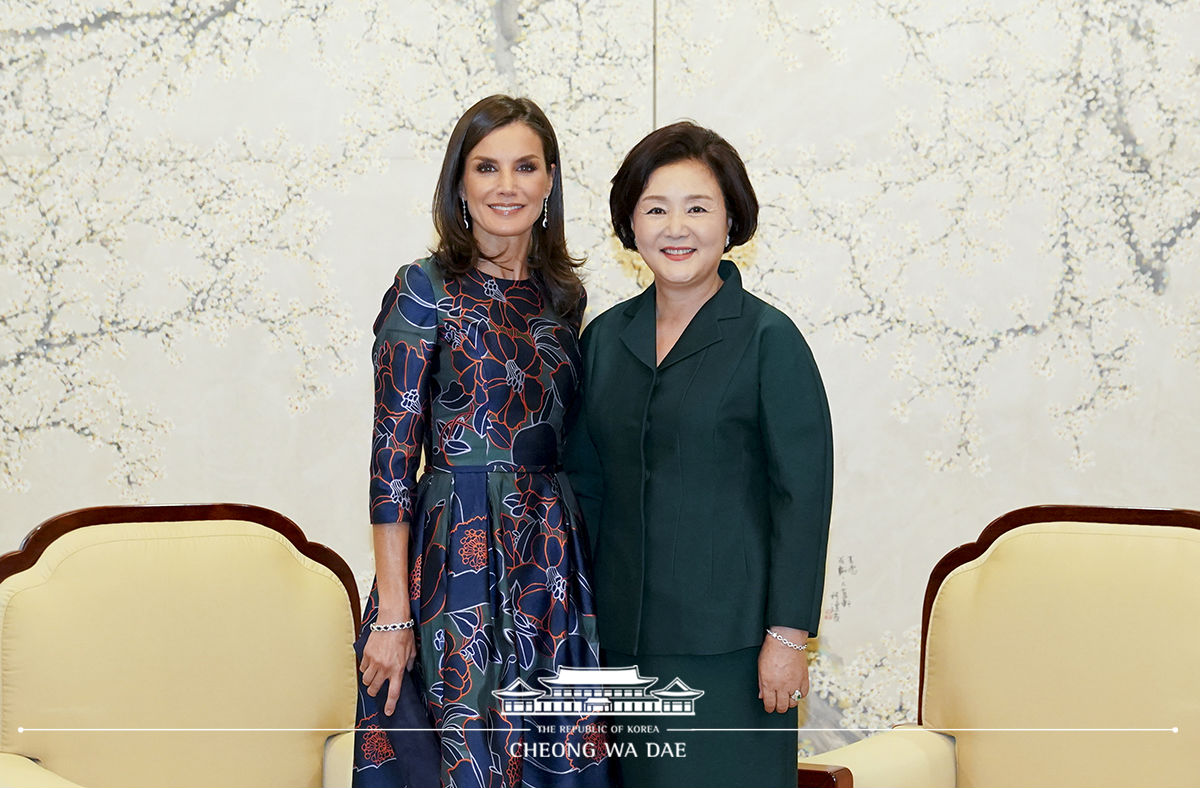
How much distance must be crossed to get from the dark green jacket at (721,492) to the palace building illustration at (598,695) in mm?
52

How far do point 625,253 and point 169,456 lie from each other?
1.33 m

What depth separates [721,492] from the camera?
182 cm

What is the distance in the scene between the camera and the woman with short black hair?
180 centimetres

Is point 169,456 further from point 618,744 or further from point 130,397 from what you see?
point 618,744

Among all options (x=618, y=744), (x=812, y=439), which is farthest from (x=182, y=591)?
(x=812, y=439)

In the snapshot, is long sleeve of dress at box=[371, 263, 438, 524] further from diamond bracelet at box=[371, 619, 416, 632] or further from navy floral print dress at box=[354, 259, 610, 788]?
diamond bracelet at box=[371, 619, 416, 632]

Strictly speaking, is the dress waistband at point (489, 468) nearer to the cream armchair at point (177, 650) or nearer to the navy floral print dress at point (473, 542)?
the navy floral print dress at point (473, 542)

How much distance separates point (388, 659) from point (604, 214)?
159 cm

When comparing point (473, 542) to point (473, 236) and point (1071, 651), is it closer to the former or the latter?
point (473, 236)

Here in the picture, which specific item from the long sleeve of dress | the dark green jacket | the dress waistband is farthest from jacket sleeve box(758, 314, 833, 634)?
the long sleeve of dress

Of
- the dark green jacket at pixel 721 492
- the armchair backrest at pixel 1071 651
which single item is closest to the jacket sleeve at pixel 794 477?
the dark green jacket at pixel 721 492

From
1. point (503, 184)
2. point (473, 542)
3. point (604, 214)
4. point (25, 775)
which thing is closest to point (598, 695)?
point (473, 542)

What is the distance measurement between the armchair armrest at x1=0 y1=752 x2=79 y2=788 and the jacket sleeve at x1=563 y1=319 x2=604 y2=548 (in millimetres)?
972

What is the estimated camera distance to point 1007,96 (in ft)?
9.80
